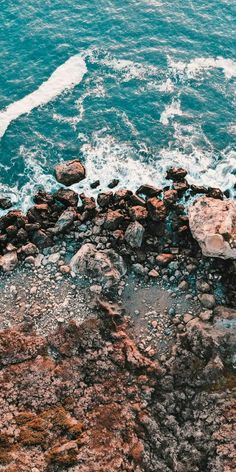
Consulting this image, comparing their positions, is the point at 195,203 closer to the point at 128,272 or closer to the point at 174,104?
the point at 128,272

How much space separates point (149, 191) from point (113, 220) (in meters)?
6.96

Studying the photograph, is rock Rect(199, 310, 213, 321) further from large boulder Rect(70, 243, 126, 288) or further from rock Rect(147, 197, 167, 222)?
rock Rect(147, 197, 167, 222)

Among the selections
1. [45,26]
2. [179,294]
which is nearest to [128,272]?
[179,294]

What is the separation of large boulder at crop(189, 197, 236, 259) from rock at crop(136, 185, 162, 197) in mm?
5557

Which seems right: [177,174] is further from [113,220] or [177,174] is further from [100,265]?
[100,265]

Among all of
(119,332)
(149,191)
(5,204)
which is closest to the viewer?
(119,332)

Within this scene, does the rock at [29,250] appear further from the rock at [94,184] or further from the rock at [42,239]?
the rock at [94,184]

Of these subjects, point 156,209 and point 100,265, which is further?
point 156,209

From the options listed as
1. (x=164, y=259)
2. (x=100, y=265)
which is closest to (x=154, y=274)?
(x=164, y=259)

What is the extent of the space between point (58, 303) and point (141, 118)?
29948mm

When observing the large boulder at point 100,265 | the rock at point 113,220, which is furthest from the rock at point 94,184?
the large boulder at point 100,265

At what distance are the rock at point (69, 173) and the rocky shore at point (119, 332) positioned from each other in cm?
256

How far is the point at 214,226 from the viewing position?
44.1 meters

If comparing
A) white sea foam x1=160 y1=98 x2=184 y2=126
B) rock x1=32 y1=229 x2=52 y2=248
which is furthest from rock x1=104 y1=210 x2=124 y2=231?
white sea foam x1=160 y1=98 x2=184 y2=126
